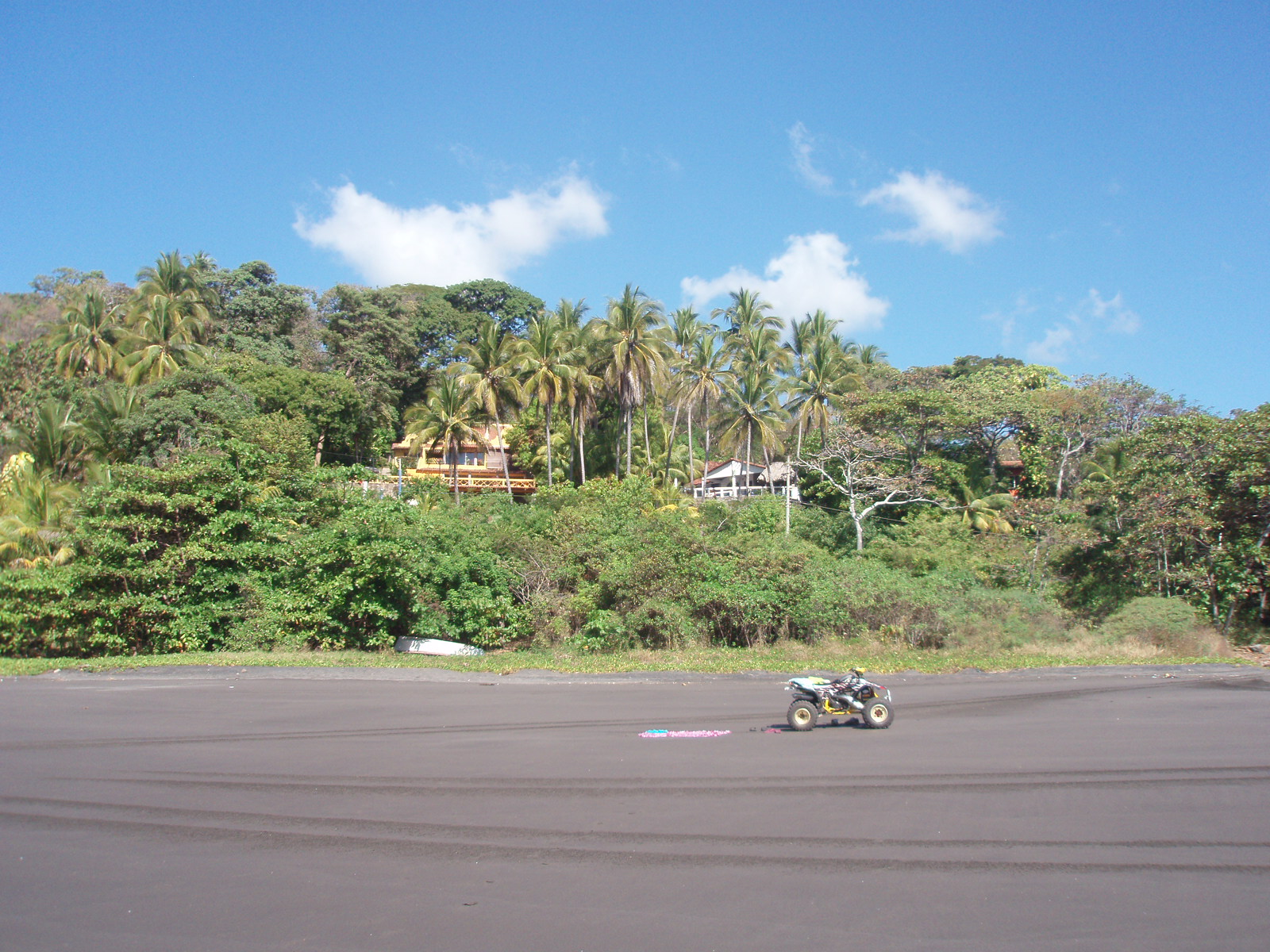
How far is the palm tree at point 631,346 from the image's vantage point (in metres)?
42.0

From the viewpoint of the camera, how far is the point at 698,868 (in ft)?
17.7

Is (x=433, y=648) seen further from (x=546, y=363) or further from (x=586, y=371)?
(x=586, y=371)

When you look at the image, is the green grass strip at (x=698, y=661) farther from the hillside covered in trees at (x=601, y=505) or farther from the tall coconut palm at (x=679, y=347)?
the tall coconut palm at (x=679, y=347)

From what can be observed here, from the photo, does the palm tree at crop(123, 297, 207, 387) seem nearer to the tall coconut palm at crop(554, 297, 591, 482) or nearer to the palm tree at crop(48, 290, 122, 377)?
the palm tree at crop(48, 290, 122, 377)

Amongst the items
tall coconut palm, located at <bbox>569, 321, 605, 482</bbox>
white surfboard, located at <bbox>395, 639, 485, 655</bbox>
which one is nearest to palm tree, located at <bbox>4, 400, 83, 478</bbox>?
tall coconut palm, located at <bbox>569, 321, 605, 482</bbox>

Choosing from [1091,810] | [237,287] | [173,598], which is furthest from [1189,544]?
[237,287]

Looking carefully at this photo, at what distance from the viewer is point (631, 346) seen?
1656 inches

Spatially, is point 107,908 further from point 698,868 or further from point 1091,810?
point 1091,810

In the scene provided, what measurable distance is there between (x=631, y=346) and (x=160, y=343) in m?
24.0

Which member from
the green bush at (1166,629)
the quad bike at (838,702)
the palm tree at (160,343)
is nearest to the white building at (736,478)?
the palm tree at (160,343)

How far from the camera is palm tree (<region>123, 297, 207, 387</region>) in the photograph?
39281 millimetres

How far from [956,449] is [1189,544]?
1431 centimetres

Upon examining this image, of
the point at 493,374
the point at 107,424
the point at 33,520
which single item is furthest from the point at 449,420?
the point at 33,520

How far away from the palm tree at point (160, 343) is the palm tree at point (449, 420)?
445 inches
